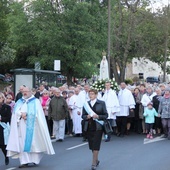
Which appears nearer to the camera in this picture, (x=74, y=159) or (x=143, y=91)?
(x=74, y=159)

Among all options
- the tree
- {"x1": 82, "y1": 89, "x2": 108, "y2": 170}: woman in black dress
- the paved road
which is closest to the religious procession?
{"x1": 82, "y1": 89, "x2": 108, "y2": 170}: woman in black dress

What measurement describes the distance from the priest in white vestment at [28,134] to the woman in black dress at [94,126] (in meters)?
0.94

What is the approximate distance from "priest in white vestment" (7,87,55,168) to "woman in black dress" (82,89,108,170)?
943 millimetres

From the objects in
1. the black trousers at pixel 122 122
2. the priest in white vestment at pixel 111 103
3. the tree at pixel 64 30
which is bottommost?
the black trousers at pixel 122 122

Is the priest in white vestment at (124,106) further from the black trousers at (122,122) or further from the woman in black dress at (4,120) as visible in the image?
the woman in black dress at (4,120)

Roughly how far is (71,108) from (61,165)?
21.8 feet

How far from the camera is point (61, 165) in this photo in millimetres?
11883

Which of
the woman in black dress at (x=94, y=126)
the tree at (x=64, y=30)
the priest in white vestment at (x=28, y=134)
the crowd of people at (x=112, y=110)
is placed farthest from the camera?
the tree at (x=64, y=30)

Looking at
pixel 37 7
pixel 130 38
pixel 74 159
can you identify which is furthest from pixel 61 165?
pixel 130 38

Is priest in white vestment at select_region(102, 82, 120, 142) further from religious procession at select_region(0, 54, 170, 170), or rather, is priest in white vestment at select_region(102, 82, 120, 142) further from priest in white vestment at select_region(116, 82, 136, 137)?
priest in white vestment at select_region(116, 82, 136, 137)

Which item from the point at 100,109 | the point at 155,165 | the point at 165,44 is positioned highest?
the point at 165,44

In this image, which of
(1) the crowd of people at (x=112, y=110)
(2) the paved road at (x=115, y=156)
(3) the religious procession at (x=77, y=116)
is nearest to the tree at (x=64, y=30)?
(3) the religious procession at (x=77, y=116)

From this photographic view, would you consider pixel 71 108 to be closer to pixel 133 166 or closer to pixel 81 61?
pixel 133 166

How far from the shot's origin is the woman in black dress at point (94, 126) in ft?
37.0
